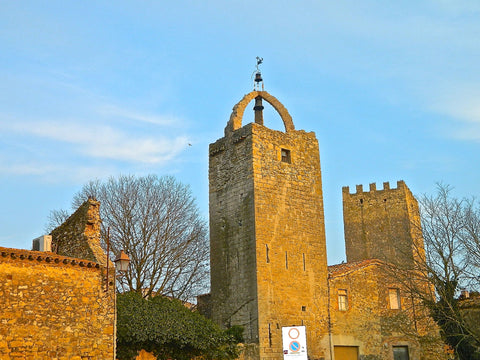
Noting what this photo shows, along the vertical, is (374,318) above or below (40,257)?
below

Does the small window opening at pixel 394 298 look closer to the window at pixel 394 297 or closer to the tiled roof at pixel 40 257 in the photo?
the window at pixel 394 297

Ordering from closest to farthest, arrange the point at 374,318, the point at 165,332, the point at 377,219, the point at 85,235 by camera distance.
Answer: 1. the point at 85,235
2. the point at 165,332
3. the point at 374,318
4. the point at 377,219

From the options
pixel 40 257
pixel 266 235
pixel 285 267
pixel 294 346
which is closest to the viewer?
pixel 294 346

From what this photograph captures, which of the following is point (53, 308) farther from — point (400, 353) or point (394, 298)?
point (394, 298)

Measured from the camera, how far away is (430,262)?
822 inches

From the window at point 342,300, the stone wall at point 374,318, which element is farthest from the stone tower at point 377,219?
the window at point 342,300

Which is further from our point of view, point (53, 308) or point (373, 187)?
point (373, 187)

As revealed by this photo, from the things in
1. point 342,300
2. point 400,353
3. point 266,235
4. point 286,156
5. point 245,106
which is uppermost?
point 245,106

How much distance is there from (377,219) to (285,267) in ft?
45.7

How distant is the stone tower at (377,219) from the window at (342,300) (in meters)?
9.54

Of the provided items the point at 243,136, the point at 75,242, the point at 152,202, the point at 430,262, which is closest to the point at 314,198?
the point at 243,136

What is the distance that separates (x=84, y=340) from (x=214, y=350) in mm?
6348

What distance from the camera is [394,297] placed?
2619 centimetres

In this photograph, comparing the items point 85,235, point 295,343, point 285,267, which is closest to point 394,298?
point 285,267
